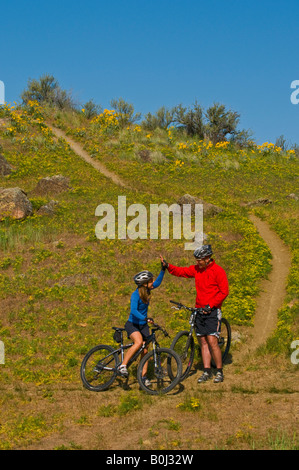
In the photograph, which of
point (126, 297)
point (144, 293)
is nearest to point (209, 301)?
point (144, 293)

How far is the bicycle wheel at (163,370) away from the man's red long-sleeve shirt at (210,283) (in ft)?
4.10

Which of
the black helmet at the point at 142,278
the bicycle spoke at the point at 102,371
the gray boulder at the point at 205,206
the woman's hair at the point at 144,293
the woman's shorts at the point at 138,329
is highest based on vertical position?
the gray boulder at the point at 205,206

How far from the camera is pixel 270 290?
14633 mm

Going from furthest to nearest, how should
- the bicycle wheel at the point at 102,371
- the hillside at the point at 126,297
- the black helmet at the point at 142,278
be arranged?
the bicycle wheel at the point at 102,371 < the black helmet at the point at 142,278 < the hillside at the point at 126,297

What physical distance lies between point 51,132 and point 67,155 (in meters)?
5.76

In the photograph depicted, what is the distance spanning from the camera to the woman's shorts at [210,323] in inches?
346

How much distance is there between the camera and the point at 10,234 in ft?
60.9

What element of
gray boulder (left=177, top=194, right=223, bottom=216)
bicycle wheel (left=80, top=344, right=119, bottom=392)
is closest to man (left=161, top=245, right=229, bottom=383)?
bicycle wheel (left=80, top=344, right=119, bottom=392)

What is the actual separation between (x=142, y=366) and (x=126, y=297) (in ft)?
19.7

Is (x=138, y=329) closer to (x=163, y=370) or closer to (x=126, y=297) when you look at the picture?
(x=163, y=370)

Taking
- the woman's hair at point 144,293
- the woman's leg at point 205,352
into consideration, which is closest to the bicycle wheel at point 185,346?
the woman's leg at point 205,352

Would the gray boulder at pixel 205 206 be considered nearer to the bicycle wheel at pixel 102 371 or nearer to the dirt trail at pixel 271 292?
the dirt trail at pixel 271 292

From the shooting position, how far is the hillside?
21.9 ft

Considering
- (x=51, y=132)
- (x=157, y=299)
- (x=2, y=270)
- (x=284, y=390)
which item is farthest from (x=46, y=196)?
(x=284, y=390)
